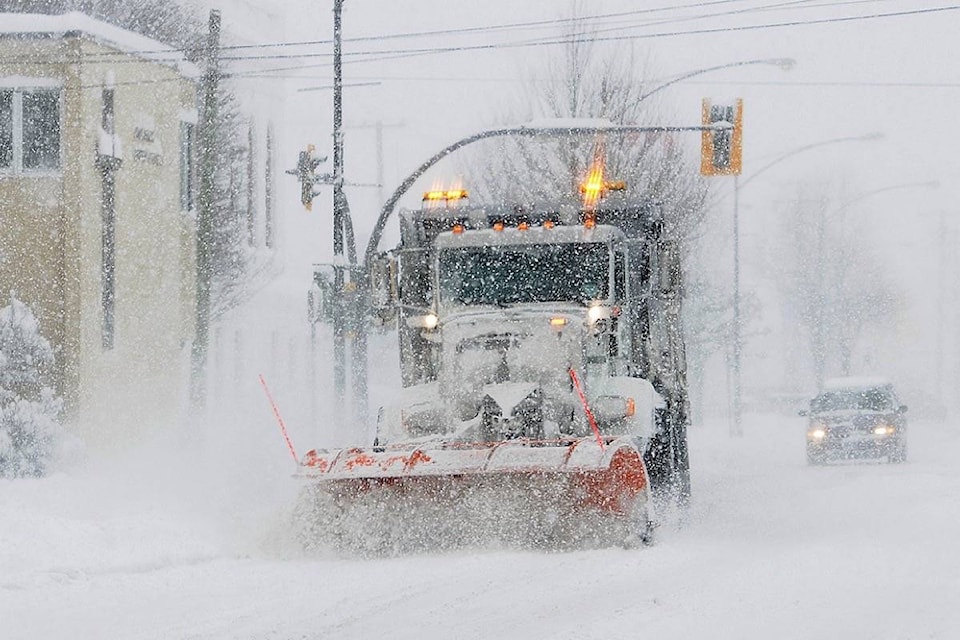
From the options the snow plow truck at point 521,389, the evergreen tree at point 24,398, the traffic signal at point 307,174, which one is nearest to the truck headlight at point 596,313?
the snow plow truck at point 521,389

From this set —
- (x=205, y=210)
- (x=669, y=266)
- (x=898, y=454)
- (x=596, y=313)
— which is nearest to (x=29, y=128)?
(x=205, y=210)

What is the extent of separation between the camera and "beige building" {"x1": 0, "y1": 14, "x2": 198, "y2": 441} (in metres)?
24.6

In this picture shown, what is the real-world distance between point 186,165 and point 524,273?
15.8 m

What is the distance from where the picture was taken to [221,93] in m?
38.9

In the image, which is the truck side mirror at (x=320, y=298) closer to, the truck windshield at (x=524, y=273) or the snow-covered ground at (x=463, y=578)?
the snow-covered ground at (x=463, y=578)

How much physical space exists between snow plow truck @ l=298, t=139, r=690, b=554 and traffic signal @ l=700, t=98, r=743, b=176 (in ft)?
17.2

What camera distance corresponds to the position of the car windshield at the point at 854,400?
2911 cm

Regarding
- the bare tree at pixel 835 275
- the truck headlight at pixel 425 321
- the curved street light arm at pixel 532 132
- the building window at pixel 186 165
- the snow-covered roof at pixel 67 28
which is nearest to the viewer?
the truck headlight at pixel 425 321

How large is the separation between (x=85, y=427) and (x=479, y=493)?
1363 cm

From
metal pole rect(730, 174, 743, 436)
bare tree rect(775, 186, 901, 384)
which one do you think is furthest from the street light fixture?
bare tree rect(775, 186, 901, 384)

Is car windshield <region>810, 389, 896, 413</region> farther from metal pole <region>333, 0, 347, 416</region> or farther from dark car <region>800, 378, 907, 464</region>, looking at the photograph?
metal pole <region>333, 0, 347, 416</region>

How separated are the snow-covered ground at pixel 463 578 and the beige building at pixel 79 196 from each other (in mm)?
6706

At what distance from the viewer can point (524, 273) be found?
49.9ft

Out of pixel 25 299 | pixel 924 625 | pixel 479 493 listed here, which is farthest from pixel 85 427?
pixel 924 625
